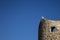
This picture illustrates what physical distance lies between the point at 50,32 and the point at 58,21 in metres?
1.24

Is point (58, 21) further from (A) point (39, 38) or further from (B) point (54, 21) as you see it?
(A) point (39, 38)

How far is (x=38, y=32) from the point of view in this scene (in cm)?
3138

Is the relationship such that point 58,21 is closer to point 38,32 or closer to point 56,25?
point 56,25

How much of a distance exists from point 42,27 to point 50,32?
972mm

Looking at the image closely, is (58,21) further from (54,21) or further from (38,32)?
(38,32)

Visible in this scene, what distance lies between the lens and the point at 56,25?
3022cm

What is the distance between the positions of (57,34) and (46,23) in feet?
4.73

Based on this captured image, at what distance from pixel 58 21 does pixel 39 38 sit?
2369 millimetres

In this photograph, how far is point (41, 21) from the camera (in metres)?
31.0

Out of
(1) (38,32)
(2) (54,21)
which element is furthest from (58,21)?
(1) (38,32)

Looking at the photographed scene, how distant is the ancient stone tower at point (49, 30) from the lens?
29955 mm

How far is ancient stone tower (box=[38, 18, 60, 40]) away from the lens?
1179 inches

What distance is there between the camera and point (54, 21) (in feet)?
99.7

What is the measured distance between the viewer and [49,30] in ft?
98.9
